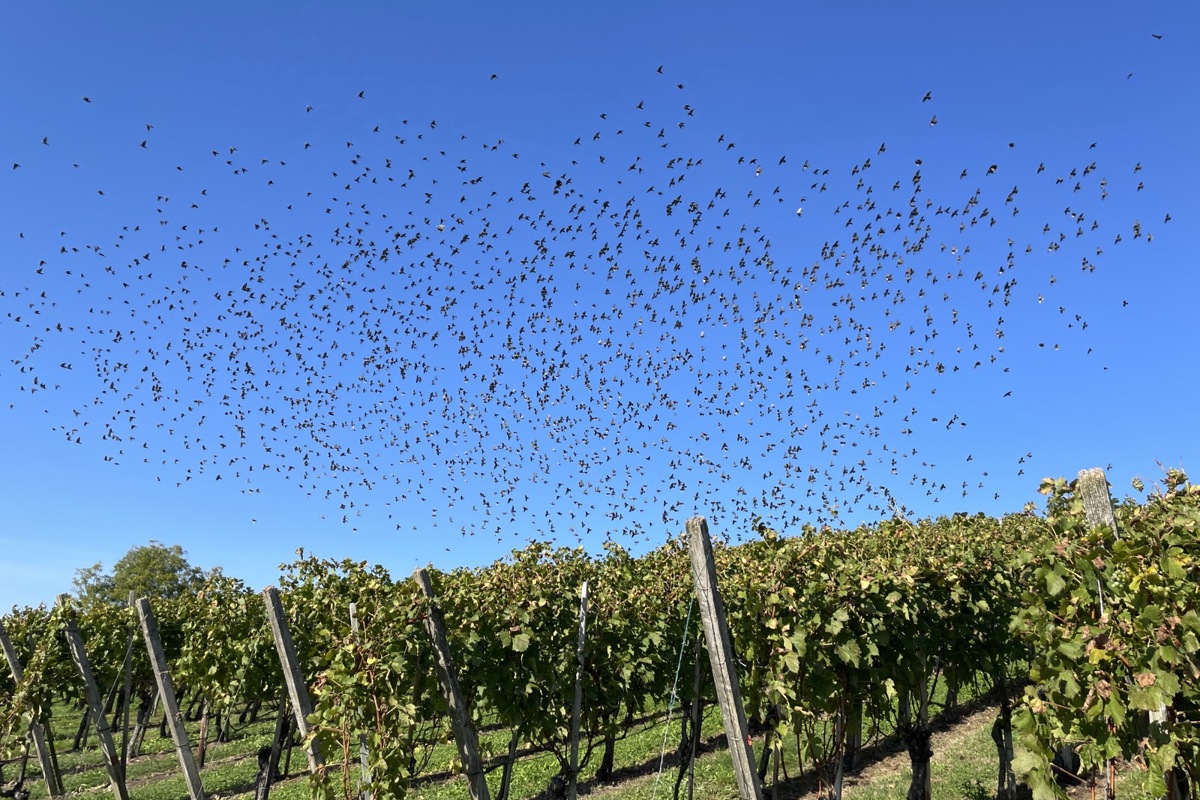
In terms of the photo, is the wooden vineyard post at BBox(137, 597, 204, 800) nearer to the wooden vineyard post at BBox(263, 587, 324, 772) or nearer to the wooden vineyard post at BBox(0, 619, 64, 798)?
the wooden vineyard post at BBox(263, 587, 324, 772)

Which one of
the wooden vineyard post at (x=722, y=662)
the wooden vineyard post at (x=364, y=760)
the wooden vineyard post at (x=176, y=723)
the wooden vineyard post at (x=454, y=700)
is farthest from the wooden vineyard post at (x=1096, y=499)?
the wooden vineyard post at (x=176, y=723)

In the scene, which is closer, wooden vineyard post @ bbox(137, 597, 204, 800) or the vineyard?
the vineyard

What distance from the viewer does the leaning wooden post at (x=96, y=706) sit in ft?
33.9

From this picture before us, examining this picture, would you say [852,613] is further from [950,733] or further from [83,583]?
[83,583]

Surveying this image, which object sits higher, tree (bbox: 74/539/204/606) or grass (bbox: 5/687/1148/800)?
tree (bbox: 74/539/204/606)

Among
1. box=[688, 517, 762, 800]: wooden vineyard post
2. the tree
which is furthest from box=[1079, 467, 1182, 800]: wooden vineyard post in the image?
the tree

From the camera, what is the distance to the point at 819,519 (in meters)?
8.26

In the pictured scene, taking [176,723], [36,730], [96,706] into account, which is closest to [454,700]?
[176,723]

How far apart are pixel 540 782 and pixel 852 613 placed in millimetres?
8743

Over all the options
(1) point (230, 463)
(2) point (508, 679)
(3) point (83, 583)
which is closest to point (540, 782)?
(2) point (508, 679)

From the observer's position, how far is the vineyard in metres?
3.94

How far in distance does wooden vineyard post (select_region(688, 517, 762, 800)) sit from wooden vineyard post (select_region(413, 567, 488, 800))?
2.44 metres

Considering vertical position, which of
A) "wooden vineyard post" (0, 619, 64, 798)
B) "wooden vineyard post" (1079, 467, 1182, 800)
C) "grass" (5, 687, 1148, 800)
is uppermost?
"wooden vineyard post" (1079, 467, 1182, 800)

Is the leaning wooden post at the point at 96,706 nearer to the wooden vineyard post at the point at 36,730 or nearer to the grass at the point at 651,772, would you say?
the wooden vineyard post at the point at 36,730
